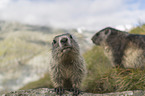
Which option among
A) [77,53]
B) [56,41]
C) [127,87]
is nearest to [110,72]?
[127,87]

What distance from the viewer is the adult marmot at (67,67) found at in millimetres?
3545

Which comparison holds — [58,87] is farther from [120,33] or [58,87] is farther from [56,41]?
[120,33]

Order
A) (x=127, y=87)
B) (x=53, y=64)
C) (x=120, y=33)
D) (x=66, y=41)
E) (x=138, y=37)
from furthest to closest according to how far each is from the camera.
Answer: (x=120, y=33), (x=138, y=37), (x=127, y=87), (x=53, y=64), (x=66, y=41)

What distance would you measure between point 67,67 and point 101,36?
4.17m

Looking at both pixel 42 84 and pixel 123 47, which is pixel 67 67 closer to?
pixel 123 47

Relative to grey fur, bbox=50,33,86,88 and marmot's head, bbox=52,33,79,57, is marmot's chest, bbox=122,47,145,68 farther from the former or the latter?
marmot's head, bbox=52,33,79,57

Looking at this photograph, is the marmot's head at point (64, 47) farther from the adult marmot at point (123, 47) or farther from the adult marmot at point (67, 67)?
the adult marmot at point (123, 47)

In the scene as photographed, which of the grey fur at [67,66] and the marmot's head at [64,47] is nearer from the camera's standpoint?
the marmot's head at [64,47]

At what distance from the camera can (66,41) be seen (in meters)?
3.34

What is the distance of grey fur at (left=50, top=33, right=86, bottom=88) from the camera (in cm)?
358

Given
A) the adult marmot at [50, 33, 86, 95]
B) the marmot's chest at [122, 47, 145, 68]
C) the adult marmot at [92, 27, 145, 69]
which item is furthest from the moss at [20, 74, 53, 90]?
the adult marmot at [50, 33, 86, 95]

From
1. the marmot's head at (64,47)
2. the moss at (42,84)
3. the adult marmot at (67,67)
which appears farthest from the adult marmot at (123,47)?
the moss at (42,84)

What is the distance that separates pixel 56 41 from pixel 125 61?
3.64 meters

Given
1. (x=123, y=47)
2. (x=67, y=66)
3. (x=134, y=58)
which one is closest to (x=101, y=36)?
(x=123, y=47)
